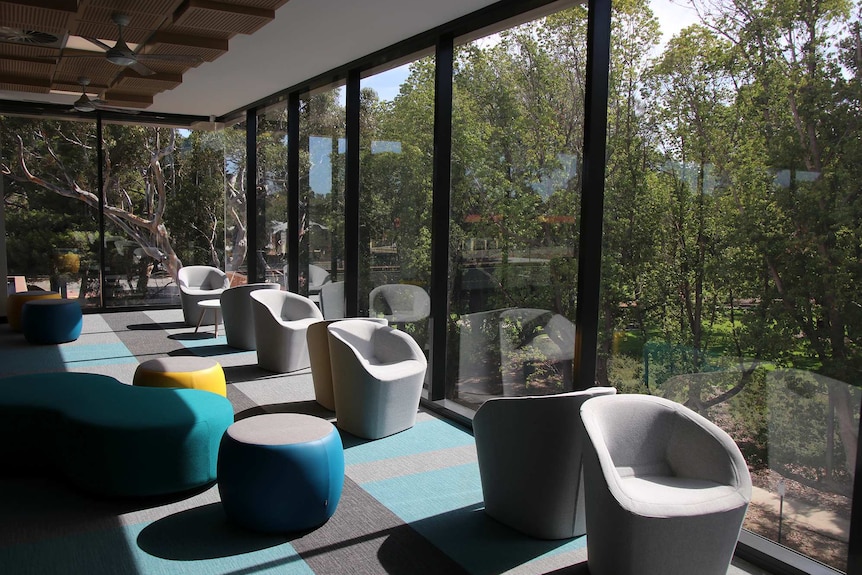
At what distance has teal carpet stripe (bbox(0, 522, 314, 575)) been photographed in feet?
10.5

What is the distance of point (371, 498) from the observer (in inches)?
163

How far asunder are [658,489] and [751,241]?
4.38ft

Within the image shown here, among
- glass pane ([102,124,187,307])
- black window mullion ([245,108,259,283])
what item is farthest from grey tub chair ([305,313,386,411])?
glass pane ([102,124,187,307])

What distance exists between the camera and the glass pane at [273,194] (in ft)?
32.8

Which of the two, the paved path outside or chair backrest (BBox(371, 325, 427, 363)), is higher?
chair backrest (BBox(371, 325, 427, 363))

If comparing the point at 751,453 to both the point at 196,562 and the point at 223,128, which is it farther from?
the point at 223,128

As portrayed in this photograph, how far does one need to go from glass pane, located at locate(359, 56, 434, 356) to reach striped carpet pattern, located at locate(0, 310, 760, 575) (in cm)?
187

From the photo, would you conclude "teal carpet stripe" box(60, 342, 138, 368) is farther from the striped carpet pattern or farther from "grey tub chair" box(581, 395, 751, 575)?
"grey tub chair" box(581, 395, 751, 575)

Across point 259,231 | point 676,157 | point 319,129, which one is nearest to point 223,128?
point 259,231

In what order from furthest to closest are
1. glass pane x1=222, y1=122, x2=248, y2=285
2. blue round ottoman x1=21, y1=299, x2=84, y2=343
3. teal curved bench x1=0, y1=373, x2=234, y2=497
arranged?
glass pane x1=222, y1=122, x2=248, y2=285 < blue round ottoman x1=21, y1=299, x2=84, y2=343 < teal curved bench x1=0, y1=373, x2=234, y2=497

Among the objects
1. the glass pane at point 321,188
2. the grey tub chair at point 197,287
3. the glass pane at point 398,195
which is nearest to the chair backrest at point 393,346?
the glass pane at point 398,195

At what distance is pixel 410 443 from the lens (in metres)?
5.18

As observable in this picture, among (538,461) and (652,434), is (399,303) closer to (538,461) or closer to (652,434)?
(538,461)

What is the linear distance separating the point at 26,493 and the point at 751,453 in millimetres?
4070
